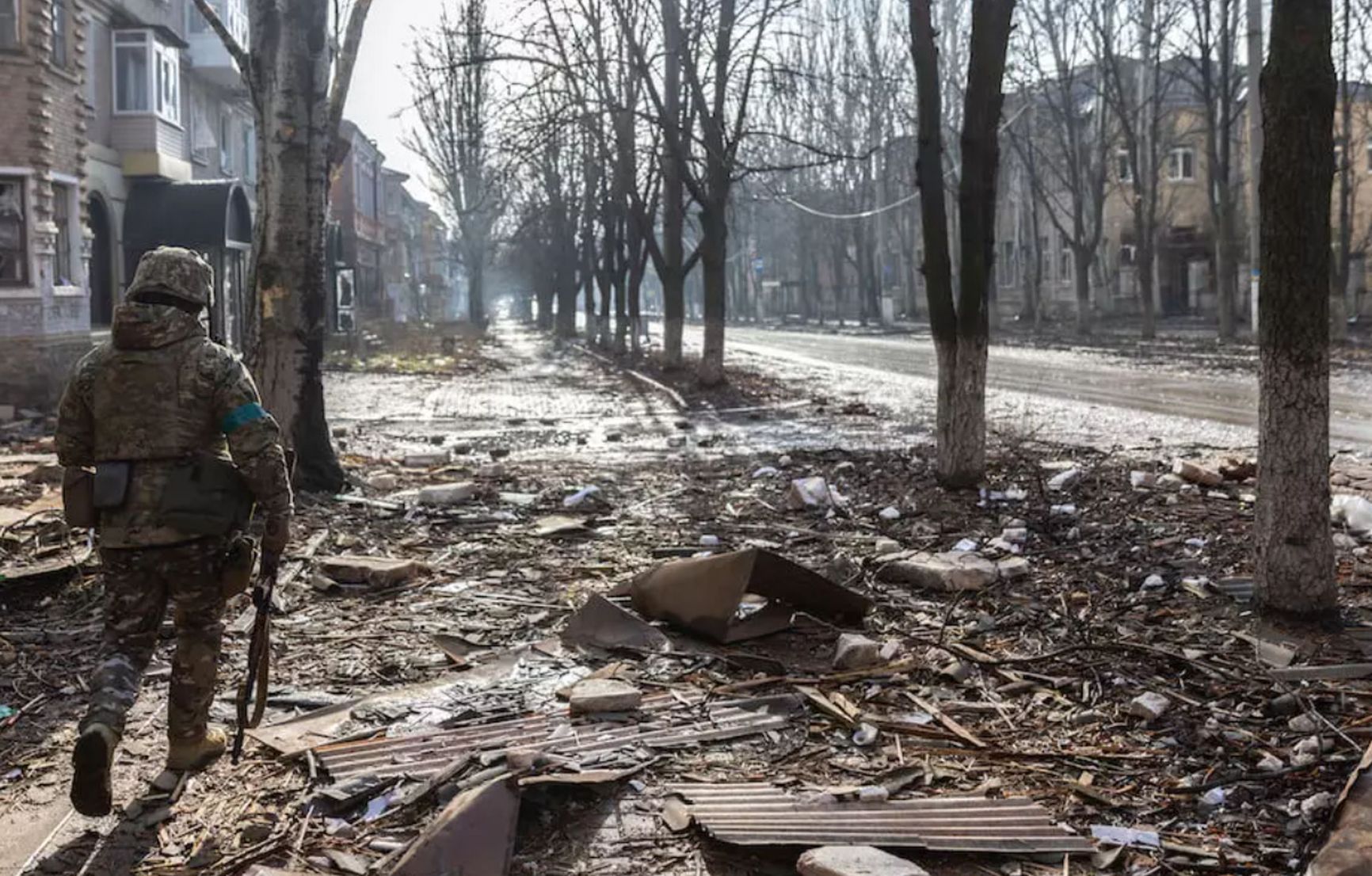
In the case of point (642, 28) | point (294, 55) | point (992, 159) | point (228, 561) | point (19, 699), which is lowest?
point (19, 699)

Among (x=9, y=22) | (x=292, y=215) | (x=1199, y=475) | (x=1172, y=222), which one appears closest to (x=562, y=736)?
(x=1199, y=475)

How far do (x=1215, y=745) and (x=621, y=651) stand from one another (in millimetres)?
2447

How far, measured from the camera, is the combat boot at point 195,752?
4.12 m

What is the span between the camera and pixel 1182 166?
178 ft

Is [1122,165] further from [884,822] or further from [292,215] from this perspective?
[884,822]

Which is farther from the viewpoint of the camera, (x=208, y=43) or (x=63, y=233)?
(x=208, y=43)

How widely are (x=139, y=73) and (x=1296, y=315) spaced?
85.2ft

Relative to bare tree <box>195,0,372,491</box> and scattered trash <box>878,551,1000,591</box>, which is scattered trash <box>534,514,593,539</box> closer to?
bare tree <box>195,0,372,491</box>

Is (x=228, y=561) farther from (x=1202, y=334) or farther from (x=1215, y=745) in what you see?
(x=1202, y=334)

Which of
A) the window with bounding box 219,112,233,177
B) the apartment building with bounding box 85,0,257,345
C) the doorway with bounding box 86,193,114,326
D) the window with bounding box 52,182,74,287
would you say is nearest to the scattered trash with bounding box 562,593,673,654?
the window with bounding box 52,182,74,287

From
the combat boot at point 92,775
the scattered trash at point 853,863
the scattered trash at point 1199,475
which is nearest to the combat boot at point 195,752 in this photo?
the combat boot at point 92,775

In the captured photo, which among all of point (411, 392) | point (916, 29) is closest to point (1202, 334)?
point (411, 392)

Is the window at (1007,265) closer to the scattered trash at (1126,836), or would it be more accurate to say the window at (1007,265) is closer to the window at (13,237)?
the window at (13,237)

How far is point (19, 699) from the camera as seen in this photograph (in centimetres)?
502
